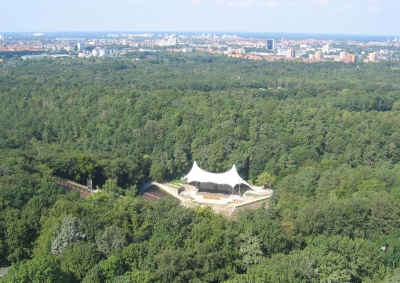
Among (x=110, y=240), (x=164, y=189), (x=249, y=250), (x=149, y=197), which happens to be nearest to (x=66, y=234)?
(x=110, y=240)

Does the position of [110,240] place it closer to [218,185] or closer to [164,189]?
[164,189]

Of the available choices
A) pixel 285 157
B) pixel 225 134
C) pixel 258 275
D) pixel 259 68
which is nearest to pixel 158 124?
pixel 225 134

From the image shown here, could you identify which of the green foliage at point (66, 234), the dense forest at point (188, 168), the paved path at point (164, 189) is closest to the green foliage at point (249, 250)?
the dense forest at point (188, 168)

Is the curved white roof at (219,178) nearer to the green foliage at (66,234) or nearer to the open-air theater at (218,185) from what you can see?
the open-air theater at (218,185)

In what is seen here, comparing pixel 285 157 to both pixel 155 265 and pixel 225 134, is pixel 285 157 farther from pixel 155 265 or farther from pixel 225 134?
pixel 155 265

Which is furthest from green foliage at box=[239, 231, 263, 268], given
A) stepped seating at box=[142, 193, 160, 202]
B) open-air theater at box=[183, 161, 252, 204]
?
stepped seating at box=[142, 193, 160, 202]

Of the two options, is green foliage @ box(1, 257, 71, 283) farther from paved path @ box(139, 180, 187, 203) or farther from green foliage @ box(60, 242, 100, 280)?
paved path @ box(139, 180, 187, 203)
